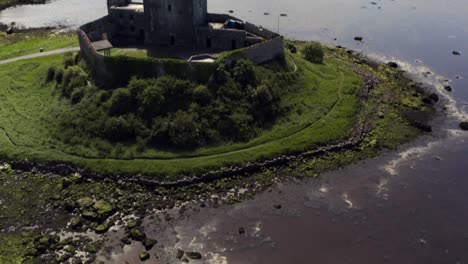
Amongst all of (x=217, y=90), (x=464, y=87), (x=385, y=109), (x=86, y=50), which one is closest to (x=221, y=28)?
(x=217, y=90)

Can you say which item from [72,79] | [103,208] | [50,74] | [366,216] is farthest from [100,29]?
[366,216]

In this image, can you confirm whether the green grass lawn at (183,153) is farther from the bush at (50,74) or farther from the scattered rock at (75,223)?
the scattered rock at (75,223)

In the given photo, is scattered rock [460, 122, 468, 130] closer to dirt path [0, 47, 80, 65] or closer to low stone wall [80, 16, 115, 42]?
low stone wall [80, 16, 115, 42]

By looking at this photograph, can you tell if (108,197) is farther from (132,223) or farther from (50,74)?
(50,74)


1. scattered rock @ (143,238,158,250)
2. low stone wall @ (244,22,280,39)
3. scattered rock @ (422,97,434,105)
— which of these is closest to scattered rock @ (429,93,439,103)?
scattered rock @ (422,97,434,105)

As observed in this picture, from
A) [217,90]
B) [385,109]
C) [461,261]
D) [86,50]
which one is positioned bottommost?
[461,261]

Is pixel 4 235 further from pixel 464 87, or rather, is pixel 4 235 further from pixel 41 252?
pixel 464 87
